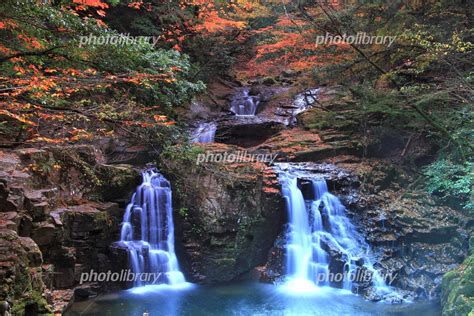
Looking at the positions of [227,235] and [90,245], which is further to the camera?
[227,235]

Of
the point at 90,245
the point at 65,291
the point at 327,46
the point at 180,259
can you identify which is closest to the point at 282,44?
the point at 327,46

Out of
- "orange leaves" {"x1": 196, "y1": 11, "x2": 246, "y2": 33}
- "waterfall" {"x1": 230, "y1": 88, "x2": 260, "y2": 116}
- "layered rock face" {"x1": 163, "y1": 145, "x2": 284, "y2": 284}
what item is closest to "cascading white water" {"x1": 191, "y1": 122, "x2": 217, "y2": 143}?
"waterfall" {"x1": 230, "y1": 88, "x2": 260, "y2": 116}

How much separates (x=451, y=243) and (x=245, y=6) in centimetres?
1255

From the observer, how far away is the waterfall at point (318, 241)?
9.49 meters

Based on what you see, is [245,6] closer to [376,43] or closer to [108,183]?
[376,43]

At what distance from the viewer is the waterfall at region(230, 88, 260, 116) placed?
1712 centimetres

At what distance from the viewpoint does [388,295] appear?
28.5 feet

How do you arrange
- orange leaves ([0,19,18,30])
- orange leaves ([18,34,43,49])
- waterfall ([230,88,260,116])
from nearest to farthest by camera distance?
orange leaves ([0,19,18,30])
orange leaves ([18,34,43,49])
waterfall ([230,88,260,116])

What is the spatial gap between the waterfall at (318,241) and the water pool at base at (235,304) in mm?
503

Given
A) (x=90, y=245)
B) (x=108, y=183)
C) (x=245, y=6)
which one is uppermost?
(x=245, y=6)
